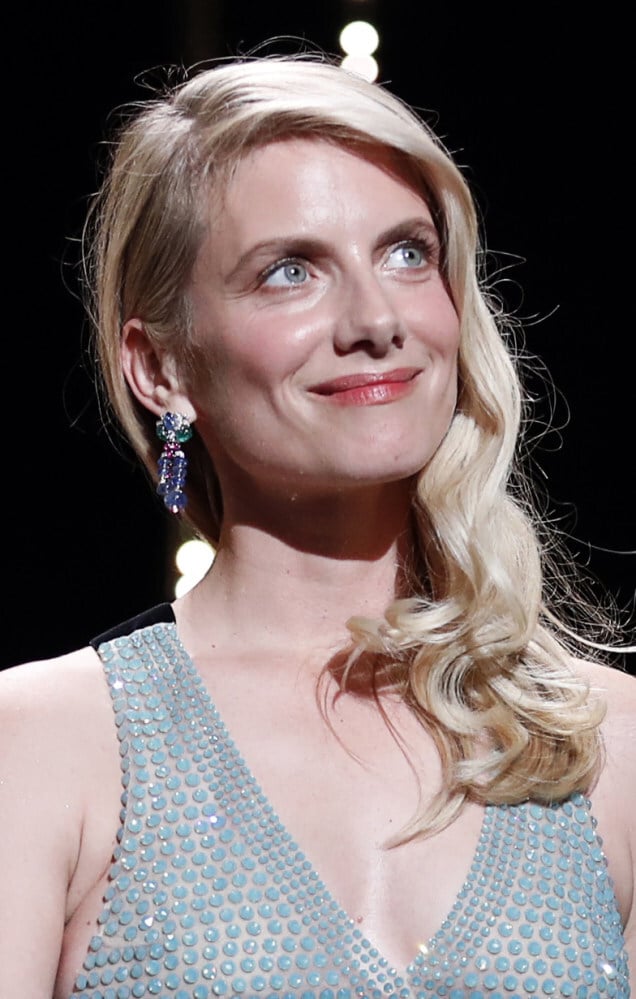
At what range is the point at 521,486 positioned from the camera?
225 cm

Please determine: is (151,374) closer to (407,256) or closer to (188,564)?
(407,256)

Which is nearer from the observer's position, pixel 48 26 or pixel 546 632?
pixel 546 632

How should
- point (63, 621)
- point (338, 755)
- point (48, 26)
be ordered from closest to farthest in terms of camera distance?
point (338, 755) < point (48, 26) < point (63, 621)

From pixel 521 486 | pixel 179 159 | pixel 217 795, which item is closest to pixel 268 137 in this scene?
pixel 179 159

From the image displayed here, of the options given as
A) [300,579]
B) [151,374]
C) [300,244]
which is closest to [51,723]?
[300,579]

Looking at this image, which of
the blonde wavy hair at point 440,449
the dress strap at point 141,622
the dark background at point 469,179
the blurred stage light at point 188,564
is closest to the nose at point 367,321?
the blonde wavy hair at point 440,449

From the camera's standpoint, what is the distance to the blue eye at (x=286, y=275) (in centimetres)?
196

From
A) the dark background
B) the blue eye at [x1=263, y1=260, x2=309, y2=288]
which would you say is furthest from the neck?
the dark background

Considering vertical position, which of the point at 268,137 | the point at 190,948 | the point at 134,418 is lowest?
the point at 190,948

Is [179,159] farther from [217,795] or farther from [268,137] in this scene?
[217,795]

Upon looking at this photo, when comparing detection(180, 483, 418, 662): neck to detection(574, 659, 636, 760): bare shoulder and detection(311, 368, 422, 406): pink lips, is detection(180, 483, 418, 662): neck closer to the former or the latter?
detection(311, 368, 422, 406): pink lips

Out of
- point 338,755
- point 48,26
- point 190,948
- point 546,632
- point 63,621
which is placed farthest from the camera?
point 63,621

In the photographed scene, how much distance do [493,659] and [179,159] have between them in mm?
663

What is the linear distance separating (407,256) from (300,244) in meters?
0.14
